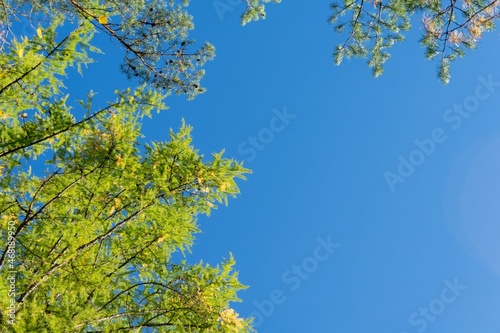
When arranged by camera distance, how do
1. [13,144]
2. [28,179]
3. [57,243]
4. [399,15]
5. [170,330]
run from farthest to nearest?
[399,15], [28,179], [170,330], [57,243], [13,144]

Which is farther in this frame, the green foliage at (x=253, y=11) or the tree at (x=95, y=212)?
the green foliage at (x=253, y=11)

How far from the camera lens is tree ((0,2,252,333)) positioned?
437cm

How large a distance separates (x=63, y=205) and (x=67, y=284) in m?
1.01

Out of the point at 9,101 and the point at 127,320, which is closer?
the point at 9,101

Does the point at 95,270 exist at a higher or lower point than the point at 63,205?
lower

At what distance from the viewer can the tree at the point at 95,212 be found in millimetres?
4371

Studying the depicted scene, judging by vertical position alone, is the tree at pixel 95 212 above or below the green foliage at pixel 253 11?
below

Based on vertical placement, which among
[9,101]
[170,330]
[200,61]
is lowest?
[170,330]

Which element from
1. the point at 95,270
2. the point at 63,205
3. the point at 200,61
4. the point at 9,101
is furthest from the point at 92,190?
the point at 200,61

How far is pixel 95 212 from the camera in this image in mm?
5055

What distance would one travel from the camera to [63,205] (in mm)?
5070

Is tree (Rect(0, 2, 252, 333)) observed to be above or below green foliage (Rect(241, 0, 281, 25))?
below

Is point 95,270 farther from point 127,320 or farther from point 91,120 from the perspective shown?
point 91,120

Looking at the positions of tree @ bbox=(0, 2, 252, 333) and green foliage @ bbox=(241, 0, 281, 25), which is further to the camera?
green foliage @ bbox=(241, 0, 281, 25)
